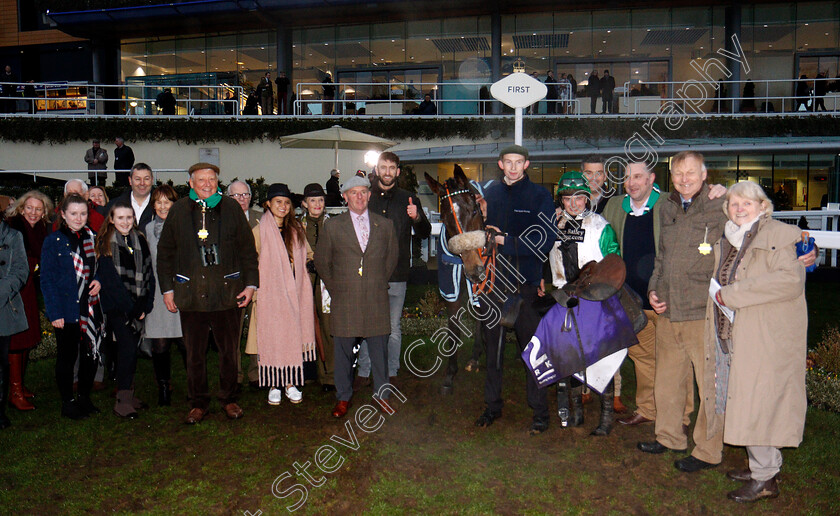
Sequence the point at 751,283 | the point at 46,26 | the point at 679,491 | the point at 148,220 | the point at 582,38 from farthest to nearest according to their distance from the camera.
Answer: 1. the point at 46,26
2. the point at 582,38
3. the point at 148,220
4. the point at 679,491
5. the point at 751,283

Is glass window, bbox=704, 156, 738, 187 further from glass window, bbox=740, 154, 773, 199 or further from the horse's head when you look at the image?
the horse's head

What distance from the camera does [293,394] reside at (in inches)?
230

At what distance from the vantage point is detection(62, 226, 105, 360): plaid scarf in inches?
210

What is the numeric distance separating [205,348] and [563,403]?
304cm

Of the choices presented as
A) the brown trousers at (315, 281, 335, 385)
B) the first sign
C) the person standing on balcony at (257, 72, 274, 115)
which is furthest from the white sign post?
the person standing on balcony at (257, 72, 274, 115)

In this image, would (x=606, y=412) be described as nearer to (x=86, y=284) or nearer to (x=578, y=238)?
(x=578, y=238)

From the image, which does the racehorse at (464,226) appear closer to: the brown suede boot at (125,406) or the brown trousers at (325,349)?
the brown trousers at (325,349)

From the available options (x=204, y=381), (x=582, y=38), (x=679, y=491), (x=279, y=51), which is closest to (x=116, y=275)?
(x=204, y=381)

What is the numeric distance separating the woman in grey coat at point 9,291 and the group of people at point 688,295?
3.87 m

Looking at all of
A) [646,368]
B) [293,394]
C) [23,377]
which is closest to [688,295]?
[646,368]

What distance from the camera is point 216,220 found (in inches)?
210

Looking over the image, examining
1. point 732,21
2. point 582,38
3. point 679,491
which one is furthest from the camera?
point 582,38

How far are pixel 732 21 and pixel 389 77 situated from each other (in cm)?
1329

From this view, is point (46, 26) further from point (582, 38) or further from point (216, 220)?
point (216, 220)
